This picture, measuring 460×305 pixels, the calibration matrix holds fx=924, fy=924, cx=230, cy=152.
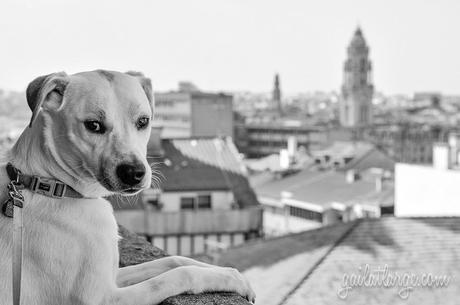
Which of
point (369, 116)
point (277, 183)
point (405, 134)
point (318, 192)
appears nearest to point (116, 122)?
point (318, 192)

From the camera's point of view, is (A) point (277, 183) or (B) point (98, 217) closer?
(B) point (98, 217)

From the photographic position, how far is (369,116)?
97.3m

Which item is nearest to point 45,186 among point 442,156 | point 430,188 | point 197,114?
point 430,188

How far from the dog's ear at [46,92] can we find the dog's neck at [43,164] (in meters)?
0.03

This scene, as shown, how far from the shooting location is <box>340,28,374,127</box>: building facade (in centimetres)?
9588

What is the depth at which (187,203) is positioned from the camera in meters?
14.8

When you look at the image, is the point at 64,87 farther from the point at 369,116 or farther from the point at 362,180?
the point at 369,116

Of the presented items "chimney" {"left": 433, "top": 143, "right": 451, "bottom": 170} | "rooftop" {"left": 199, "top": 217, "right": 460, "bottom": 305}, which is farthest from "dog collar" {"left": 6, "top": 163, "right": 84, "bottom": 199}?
"chimney" {"left": 433, "top": 143, "right": 451, "bottom": 170}

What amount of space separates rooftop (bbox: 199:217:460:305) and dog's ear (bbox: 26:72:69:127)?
13.6ft

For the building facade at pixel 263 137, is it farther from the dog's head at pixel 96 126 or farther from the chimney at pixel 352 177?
the dog's head at pixel 96 126

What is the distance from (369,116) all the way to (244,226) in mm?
84365

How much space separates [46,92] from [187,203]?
522 inches

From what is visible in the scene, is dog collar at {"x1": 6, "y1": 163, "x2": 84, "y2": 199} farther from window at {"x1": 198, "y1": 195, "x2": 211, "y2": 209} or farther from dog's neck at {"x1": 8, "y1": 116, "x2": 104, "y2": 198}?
window at {"x1": 198, "y1": 195, "x2": 211, "y2": 209}

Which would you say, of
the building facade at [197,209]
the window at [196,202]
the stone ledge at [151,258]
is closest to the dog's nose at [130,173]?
the stone ledge at [151,258]
